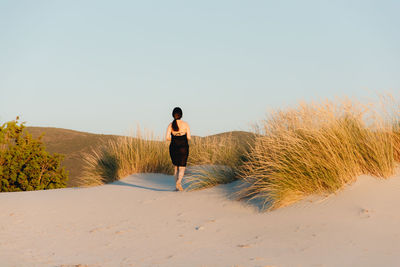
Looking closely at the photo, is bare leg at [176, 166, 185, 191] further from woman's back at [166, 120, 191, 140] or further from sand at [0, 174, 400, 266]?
woman's back at [166, 120, 191, 140]

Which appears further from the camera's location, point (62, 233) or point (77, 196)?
point (77, 196)

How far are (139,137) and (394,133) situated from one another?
806 cm

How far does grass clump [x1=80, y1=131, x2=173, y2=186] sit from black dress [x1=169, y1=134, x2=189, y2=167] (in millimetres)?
3498

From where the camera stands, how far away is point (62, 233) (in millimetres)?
6785

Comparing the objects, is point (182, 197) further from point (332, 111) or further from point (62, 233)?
point (332, 111)

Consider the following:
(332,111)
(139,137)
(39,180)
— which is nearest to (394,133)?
(332,111)

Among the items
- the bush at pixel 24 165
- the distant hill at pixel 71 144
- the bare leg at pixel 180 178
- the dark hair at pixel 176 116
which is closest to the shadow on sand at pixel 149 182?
the bare leg at pixel 180 178

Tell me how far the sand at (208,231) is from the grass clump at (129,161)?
13.7 ft

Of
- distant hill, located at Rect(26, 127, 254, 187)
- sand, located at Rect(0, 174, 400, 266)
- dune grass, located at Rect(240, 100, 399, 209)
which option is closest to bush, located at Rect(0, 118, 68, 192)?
sand, located at Rect(0, 174, 400, 266)

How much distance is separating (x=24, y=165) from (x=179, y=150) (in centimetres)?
671

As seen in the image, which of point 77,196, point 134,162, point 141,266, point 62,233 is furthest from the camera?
point 134,162

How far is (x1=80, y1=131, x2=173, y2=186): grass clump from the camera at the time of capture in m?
13.0

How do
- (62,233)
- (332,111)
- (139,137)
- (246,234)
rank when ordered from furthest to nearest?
(139,137), (332,111), (62,233), (246,234)

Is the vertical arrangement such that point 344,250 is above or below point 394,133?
below
